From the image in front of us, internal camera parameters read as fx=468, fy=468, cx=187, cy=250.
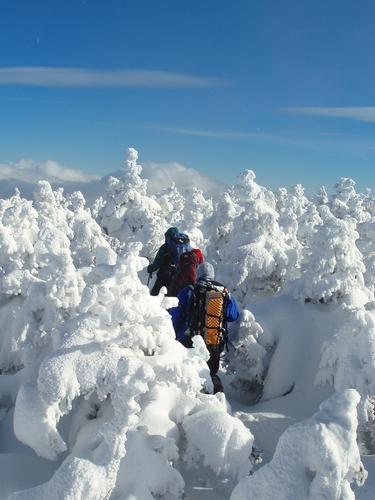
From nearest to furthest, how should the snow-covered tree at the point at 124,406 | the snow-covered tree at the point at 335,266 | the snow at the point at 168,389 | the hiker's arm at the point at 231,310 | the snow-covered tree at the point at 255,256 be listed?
the snow at the point at 168,389, the snow-covered tree at the point at 124,406, the hiker's arm at the point at 231,310, the snow-covered tree at the point at 335,266, the snow-covered tree at the point at 255,256

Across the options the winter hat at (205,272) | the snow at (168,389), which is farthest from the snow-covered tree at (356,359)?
the winter hat at (205,272)

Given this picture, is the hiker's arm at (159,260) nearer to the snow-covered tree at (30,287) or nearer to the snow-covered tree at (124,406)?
the snow-covered tree at (30,287)

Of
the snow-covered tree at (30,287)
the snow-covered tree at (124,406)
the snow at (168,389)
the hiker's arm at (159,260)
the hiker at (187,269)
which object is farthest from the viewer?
the hiker's arm at (159,260)

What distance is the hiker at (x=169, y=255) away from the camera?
11344 mm

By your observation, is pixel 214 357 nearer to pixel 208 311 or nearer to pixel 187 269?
pixel 208 311

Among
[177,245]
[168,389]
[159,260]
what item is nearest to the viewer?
[168,389]

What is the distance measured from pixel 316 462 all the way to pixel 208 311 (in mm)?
4336

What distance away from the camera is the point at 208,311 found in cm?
833

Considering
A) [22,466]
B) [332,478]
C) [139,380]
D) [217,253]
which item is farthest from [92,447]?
[217,253]

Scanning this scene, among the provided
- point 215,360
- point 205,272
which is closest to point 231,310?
point 205,272

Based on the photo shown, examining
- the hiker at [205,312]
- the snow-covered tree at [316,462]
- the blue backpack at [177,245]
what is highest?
the blue backpack at [177,245]

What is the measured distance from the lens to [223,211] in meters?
27.9

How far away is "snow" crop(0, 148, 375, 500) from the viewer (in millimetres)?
4336

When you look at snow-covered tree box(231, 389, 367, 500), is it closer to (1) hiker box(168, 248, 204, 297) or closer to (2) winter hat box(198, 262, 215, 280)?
(2) winter hat box(198, 262, 215, 280)
